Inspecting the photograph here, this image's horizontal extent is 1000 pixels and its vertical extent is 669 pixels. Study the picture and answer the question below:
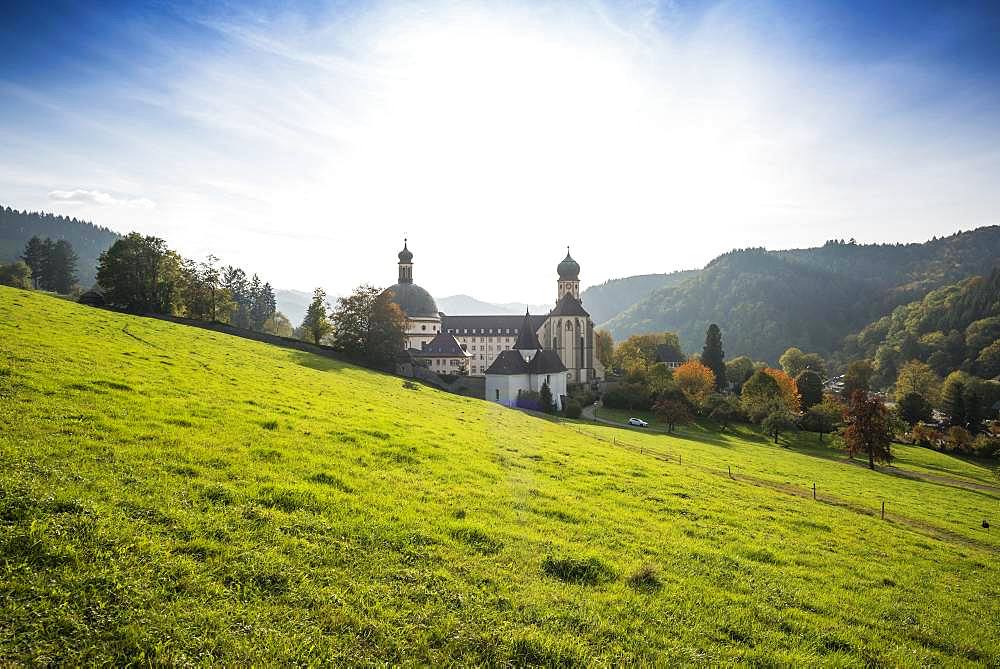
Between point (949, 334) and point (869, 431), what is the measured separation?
123m

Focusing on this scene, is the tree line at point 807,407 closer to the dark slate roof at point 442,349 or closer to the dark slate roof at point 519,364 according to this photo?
the dark slate roof at point 519,364

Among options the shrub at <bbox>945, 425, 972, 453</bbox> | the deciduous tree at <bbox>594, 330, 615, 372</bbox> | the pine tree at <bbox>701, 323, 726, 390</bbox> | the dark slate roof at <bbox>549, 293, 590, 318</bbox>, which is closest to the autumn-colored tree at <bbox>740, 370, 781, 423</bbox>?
the shrub at <bbox>945, 425, 972, 453</bbox>

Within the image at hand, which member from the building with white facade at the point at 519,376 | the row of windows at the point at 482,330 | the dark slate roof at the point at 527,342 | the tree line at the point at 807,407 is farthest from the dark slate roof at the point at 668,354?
the building with white facade at the point at 519,376

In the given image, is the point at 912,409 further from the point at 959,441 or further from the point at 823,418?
the point at 823,418

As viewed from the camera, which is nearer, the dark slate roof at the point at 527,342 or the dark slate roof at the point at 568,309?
the dark slate roof at the point at 527,342

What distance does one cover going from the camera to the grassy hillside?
6719 mm

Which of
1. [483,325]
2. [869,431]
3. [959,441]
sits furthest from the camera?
[483,325]

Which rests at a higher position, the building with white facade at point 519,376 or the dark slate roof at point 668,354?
the dark slate roof at point 668,354

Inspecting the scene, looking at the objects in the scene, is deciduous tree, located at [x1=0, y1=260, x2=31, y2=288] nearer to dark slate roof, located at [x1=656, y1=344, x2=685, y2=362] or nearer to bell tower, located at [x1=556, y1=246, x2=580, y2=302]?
bell tower, located at [x1=556, y1=246, x2=580, y2=302]

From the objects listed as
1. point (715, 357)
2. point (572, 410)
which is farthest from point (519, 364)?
point (715, 357)

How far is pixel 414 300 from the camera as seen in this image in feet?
327

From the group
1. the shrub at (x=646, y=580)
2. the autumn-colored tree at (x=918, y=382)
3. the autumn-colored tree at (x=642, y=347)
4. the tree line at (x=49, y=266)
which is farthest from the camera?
the autumn-colored tree at (x=642, y=347)

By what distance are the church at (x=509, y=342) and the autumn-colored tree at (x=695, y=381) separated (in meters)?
A: 15.8

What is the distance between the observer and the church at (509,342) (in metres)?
65.6
